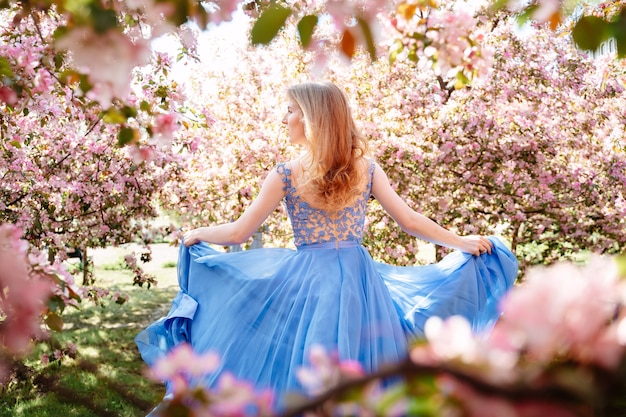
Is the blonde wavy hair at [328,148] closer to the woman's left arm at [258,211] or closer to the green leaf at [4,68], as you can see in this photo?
the woman's left arm at [258,211]

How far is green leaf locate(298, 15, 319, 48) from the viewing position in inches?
52.9

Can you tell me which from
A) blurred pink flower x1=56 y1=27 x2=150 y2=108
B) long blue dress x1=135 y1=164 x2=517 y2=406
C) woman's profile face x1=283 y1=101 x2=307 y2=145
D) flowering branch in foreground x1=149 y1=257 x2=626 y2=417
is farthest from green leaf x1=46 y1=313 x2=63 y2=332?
woman's profile face x1=283 y1=101 x2=307 y2=145

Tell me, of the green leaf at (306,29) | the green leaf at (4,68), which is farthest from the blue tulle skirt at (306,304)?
the green leaf at (306,29)

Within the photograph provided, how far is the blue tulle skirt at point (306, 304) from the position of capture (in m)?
2.60

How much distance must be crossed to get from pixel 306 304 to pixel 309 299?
0.09 ft

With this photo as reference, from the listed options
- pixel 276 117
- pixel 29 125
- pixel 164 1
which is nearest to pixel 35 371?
pixel 29 125

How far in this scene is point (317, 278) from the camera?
2.77m

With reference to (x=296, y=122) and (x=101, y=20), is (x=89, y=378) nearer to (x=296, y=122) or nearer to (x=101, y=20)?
(x=296, y=122)

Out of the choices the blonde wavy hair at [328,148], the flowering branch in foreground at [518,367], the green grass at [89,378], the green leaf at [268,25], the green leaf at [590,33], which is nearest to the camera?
the flowering branch in foreground at [518,367]

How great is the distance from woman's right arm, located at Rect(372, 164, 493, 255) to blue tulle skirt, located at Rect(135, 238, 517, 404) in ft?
0.22

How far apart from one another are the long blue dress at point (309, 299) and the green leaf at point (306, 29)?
4.75ft

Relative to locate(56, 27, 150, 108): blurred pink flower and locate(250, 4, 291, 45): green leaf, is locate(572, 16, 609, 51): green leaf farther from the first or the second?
locate(56, 27, 150, 108): blurred pink flower

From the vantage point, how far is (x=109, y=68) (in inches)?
37.7

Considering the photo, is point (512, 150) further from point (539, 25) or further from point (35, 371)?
point (35, 371)
